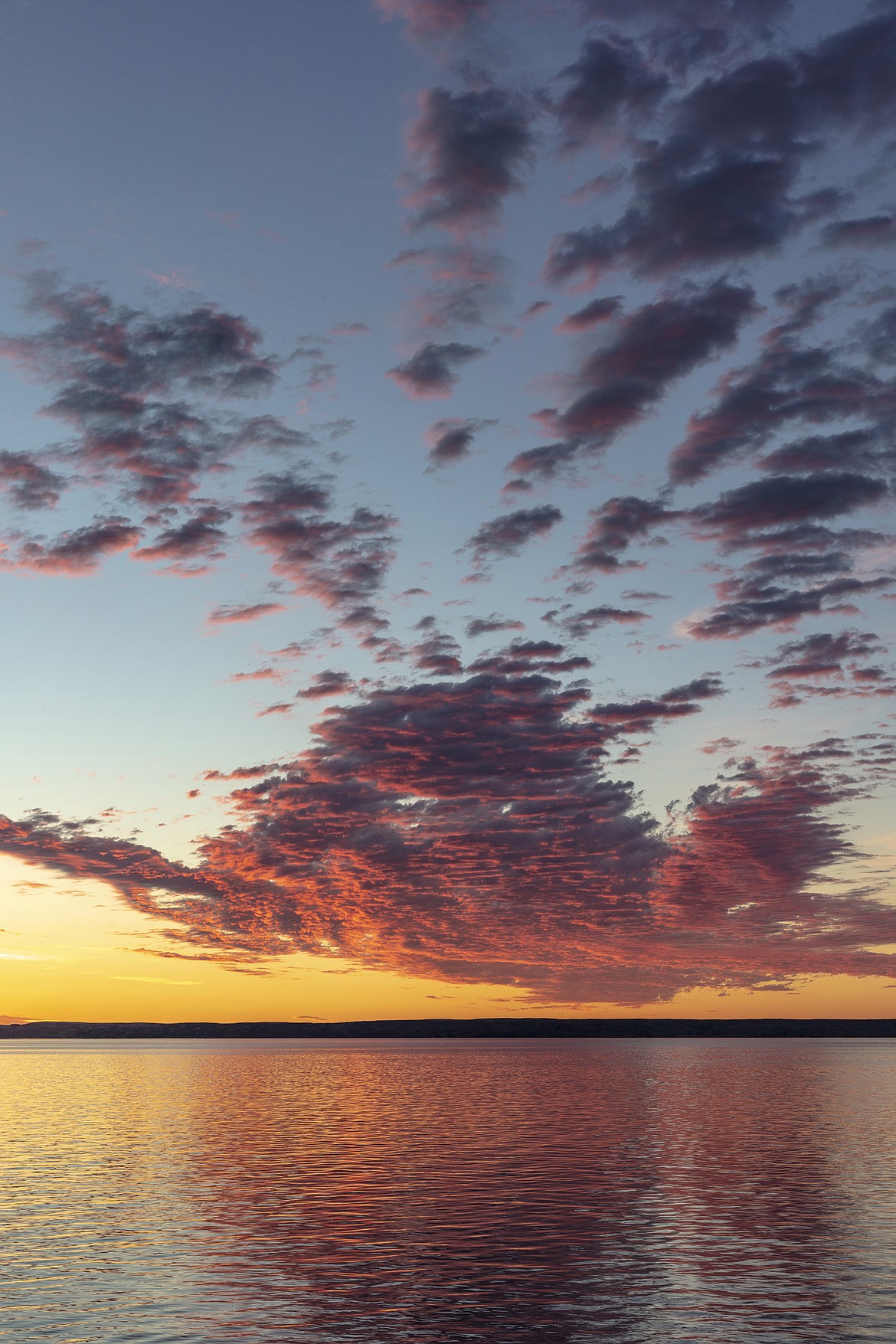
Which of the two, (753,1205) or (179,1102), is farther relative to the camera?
(179,1102)

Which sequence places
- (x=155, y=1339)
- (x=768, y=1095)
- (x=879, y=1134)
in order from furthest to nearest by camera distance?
1. (x=768, y=1095)
2. (x=879, y=1134)
3. (x=155, y=1339)

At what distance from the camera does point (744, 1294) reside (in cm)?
3359

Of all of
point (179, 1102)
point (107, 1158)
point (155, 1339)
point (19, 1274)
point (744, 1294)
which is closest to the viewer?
point (155, 1339)

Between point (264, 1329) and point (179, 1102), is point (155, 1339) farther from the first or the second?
point (179, 1102)

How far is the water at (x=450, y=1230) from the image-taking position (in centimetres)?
3072

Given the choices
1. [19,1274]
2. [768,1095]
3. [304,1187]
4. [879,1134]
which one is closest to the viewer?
[19,1274]

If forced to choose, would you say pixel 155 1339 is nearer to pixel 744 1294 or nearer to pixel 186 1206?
pixel 744 1294

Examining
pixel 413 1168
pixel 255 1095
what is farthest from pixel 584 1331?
pixel 255 1095

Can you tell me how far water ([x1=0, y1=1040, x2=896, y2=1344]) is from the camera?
3072cm

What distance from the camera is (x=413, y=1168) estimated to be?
6122cm

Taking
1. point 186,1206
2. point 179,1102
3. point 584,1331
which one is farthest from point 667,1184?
point 179,1102

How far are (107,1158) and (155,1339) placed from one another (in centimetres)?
4284

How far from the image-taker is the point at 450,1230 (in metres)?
43.5

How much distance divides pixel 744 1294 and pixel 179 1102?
96.5 meters
